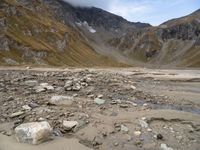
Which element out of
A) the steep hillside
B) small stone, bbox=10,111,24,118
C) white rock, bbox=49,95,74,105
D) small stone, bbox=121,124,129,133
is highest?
the steep hillside

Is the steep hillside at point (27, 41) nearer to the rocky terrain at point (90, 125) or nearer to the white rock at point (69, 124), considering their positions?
the rocky terrain at point (90, 125)

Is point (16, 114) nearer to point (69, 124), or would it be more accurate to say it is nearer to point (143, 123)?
point (69, 124)

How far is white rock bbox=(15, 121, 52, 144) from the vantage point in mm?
12078

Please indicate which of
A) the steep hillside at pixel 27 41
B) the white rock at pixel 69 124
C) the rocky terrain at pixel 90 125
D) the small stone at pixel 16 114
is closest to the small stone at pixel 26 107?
the rocky terrain at pixel 90 125

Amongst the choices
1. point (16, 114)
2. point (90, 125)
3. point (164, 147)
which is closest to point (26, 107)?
point (16, 114)

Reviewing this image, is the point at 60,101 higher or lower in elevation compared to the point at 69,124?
higher

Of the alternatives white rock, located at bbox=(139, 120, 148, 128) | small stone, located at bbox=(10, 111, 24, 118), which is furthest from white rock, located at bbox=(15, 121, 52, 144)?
white rock, located at bbox=(139, 120, 148, 128)

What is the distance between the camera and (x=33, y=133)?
1217 centimetres

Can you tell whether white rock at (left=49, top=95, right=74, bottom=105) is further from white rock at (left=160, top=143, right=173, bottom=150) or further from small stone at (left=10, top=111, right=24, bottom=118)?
white rock at (left=160, top=143, right=173, bottom=150)

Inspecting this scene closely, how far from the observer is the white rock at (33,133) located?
12.1 m

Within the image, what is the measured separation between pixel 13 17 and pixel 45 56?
26.0 meters

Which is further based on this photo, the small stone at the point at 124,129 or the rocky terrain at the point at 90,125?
the small stone at the point at 124,129

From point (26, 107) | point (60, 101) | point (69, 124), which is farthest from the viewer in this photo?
point (60, 101)

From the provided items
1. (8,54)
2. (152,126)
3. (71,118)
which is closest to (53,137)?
(71,118)
